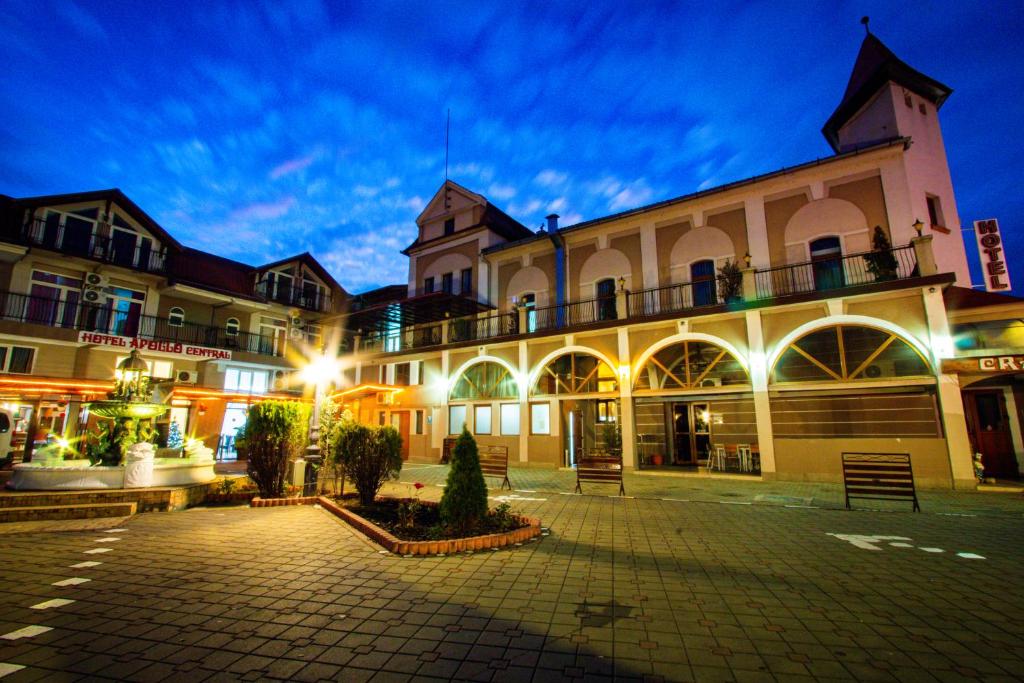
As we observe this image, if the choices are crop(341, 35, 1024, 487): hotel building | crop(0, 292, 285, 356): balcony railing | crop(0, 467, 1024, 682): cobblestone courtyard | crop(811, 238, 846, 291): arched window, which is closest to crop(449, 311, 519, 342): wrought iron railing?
crop(341, 35, 1024, 487): hotel building

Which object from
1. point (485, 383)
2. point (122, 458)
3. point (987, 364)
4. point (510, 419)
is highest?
point (485, 383)

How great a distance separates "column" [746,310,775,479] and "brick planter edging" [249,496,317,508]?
41.1 ft

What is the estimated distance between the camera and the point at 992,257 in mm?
12656

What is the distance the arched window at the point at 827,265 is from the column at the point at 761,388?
256 cm

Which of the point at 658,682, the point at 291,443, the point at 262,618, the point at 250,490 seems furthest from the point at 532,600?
the point at 250,490

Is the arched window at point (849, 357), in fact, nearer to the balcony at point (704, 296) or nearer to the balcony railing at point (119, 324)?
the balcony at point (704, 296)

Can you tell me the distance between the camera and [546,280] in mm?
20266

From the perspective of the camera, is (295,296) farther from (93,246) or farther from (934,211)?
(934,211)

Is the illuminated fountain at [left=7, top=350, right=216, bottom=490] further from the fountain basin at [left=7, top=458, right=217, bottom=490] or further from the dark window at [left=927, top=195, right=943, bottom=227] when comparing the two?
the dark window at [left=927, top=195, right=943, bottom=227]

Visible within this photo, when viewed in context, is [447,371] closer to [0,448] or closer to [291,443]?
[291,443]

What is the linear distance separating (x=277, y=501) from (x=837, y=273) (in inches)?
679

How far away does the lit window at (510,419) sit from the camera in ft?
61.1

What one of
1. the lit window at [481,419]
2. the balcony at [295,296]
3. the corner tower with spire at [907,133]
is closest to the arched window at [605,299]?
the lit window at [481,419]

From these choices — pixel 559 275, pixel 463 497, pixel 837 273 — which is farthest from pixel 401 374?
pixel 837 273
